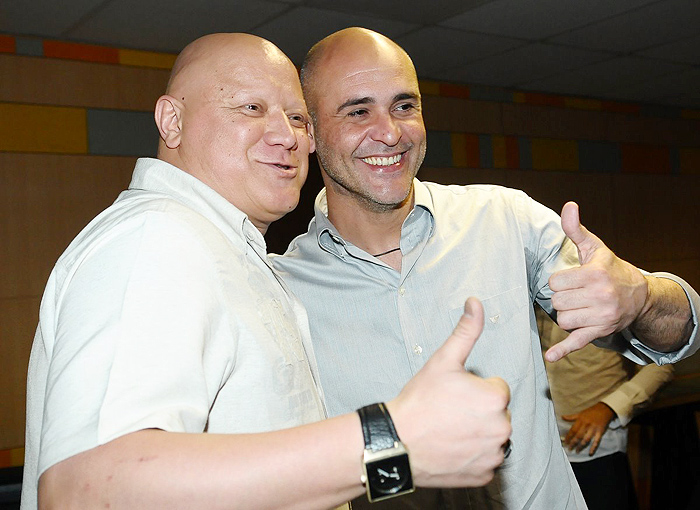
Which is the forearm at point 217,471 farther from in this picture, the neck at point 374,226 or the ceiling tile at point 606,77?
the ceiling tile at point 606,77

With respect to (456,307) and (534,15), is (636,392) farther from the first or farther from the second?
(534,15)

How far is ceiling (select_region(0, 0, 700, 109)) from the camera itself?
3861mm

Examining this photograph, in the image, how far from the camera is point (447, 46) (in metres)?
4.90

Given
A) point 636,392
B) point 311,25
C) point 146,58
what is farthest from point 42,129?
point 636,392

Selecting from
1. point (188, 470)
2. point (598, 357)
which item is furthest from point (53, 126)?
point (188, 470)

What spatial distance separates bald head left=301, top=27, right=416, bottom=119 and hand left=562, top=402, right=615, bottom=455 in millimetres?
1718

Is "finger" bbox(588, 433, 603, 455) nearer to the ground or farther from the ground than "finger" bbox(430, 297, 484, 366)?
nearer to the ground

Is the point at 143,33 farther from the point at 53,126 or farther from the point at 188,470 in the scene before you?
the point at 188,470

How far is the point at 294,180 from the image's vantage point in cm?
150

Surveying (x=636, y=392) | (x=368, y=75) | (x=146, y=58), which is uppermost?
(x=146, y=58)

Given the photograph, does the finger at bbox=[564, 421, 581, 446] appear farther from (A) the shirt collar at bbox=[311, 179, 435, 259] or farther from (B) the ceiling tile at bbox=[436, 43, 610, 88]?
(B) the ceiling tile at bbox=[436, 43, 610, 88]

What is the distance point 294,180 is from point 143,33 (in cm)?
317

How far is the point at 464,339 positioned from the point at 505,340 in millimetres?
965

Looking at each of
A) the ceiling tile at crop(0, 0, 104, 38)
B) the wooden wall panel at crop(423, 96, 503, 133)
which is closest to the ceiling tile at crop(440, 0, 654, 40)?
the wooden wall panel at crop(423, 96, 503, 133)
